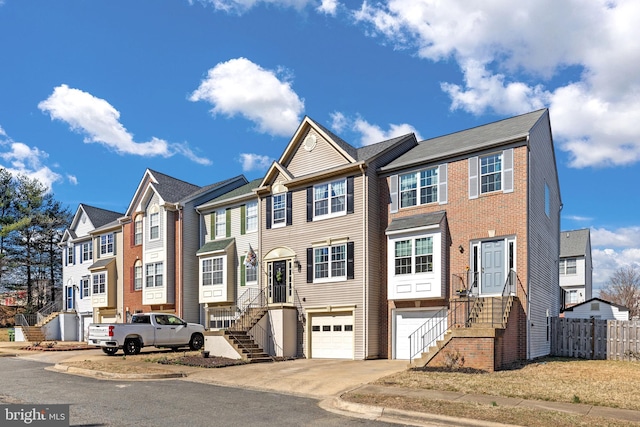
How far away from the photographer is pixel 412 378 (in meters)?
15.3

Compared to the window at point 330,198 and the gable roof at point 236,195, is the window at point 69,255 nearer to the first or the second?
the gable roof at point 236,195

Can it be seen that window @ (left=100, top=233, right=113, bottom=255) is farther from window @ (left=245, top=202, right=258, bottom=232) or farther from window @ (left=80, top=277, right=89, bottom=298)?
window @ (left=245, top=202, right=258, bottom=232)

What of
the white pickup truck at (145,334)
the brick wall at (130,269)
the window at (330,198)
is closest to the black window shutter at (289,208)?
the window at (330,198)

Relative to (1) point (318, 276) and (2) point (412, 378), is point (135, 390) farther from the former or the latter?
(1) point (318, 276)

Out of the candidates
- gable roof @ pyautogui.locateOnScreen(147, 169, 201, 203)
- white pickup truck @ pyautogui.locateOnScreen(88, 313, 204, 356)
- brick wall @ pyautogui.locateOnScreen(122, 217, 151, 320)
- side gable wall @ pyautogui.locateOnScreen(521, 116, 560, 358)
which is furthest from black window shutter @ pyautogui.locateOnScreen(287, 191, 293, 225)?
brick wall @ pyautogui.locateOnScreen(122, 217, 151, 320)

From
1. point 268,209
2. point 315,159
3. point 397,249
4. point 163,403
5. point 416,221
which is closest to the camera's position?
point 163,403

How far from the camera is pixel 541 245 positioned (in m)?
21.9

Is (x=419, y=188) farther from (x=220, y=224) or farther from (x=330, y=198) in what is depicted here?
(x=220, y=224)

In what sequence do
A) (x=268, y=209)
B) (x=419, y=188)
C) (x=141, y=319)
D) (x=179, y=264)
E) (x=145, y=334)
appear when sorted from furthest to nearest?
1. (x=179, y=264)
2. (x=268, y=209)
3. (x=141, y=319)
4. (x=145, y=334)
5. (x=419, y=188)

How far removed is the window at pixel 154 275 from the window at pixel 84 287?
1068 centimetres

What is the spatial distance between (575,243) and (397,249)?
117 ft

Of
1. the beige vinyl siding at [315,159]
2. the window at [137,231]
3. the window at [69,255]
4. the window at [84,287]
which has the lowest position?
the window at [84,287]

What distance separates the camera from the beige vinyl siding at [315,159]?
80.3ft

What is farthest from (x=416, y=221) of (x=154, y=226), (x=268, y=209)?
(x=154, y=226)
